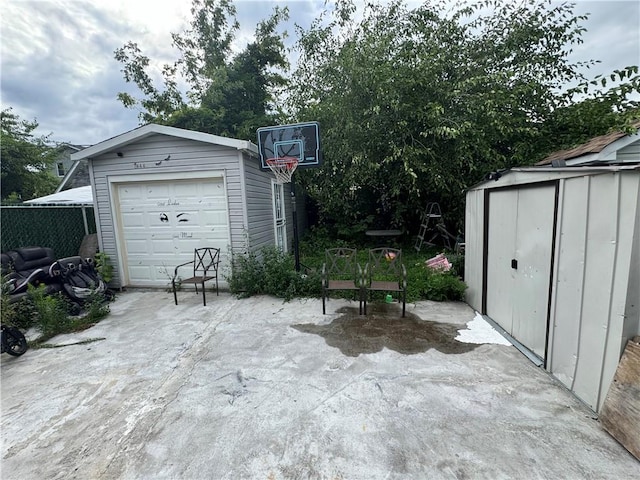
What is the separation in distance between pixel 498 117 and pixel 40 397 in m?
8.05

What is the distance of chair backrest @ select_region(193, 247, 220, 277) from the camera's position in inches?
215

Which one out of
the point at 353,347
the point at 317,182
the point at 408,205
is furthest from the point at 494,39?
the point at 353,347

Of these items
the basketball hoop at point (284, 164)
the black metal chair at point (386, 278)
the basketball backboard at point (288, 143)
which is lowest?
the black metal chair at point (386, 278)

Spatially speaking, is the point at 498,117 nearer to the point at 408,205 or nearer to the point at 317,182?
the point at 408,205

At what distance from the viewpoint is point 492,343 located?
3.21m

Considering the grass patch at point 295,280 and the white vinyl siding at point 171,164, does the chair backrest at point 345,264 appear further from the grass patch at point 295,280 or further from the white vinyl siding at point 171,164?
the white vinyl siding at point 171,164

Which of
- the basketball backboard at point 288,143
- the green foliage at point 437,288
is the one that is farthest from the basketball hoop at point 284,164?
the green foliage at point 437,288

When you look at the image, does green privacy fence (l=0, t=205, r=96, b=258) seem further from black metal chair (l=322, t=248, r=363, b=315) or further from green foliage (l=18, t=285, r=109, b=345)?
black metal chair (l=322, t=248, r=363, b=315)

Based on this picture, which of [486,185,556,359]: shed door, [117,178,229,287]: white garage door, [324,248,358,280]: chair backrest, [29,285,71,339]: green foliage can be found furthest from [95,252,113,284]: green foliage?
[486,185,556,359]: shed door

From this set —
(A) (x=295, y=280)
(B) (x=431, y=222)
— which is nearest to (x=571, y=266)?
(A) (x=295, y=280)

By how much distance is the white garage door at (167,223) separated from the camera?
A: 5.53 meters

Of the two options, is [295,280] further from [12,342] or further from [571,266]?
[571,266]

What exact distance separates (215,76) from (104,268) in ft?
25.5

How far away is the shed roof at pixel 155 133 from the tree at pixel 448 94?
2.70m
